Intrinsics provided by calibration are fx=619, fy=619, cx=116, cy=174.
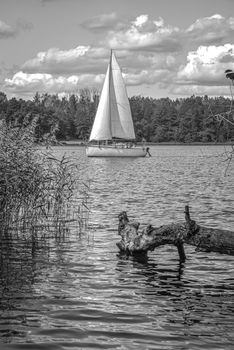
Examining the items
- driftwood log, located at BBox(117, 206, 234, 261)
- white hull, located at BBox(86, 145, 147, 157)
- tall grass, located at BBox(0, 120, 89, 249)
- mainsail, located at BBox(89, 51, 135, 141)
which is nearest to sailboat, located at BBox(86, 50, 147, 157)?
mainsail, located at BBox(89, 51, 135, 141)

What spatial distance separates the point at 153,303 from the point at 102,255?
5515 millimetres

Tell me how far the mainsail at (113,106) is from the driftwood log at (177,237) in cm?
7621

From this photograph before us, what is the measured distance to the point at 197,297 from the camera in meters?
13.5

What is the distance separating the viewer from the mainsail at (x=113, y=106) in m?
93.8

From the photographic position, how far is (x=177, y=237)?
15.6 metres

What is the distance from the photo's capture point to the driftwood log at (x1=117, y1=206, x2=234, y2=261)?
1461 centimetres

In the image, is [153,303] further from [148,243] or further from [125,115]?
[125,115]

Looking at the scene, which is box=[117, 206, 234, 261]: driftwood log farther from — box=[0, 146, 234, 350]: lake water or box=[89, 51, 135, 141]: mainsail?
box=[89, 51, 135, 141]: mainsail

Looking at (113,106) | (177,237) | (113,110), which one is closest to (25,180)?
(177,237)

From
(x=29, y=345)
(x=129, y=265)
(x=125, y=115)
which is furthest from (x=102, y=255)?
(x=125, y=115)

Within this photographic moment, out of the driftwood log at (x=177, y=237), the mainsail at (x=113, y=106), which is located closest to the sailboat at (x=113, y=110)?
the mainsail at (x=113, y=106)

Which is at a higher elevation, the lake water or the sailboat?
the sailboat

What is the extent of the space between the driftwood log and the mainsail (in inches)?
3001

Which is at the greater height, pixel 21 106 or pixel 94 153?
pixel 21 106
